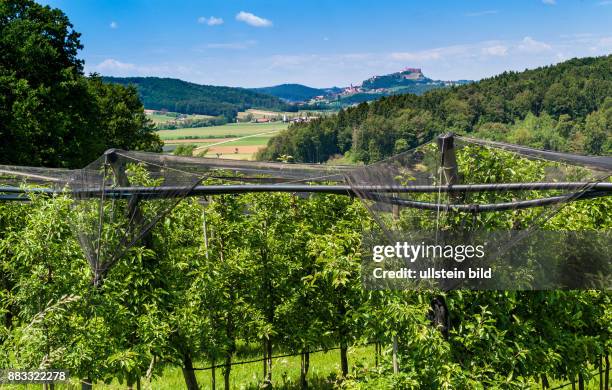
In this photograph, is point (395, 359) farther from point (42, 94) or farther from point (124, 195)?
point (42, 94)

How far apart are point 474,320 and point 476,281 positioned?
1.28 ft

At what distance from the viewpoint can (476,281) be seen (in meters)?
4.68

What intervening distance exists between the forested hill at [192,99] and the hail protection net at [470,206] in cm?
15681

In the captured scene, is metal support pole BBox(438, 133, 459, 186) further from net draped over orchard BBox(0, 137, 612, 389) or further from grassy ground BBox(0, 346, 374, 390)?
grassy ground BBox(0, 346, 374, 390)

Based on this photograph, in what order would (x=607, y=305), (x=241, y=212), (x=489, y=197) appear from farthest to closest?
(x=241, y=212) → (x=607, y=305) → (x=489, y=197)

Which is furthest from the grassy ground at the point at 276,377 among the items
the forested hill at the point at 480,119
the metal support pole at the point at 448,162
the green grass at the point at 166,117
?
the green grass at the point at 166,117

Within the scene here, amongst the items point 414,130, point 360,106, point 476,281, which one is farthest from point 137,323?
point 360,106

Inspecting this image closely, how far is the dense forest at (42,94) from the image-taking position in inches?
763

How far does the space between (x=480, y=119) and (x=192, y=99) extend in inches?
4699

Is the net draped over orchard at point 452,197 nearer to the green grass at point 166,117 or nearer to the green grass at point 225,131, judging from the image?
the green grass at point 225,131

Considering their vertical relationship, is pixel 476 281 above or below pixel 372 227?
below

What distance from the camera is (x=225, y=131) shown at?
131250mm

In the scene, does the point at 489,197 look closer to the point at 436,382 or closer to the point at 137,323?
the point at 436,382

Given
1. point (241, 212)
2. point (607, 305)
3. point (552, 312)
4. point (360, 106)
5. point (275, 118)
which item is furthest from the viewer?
point (275, 118)
